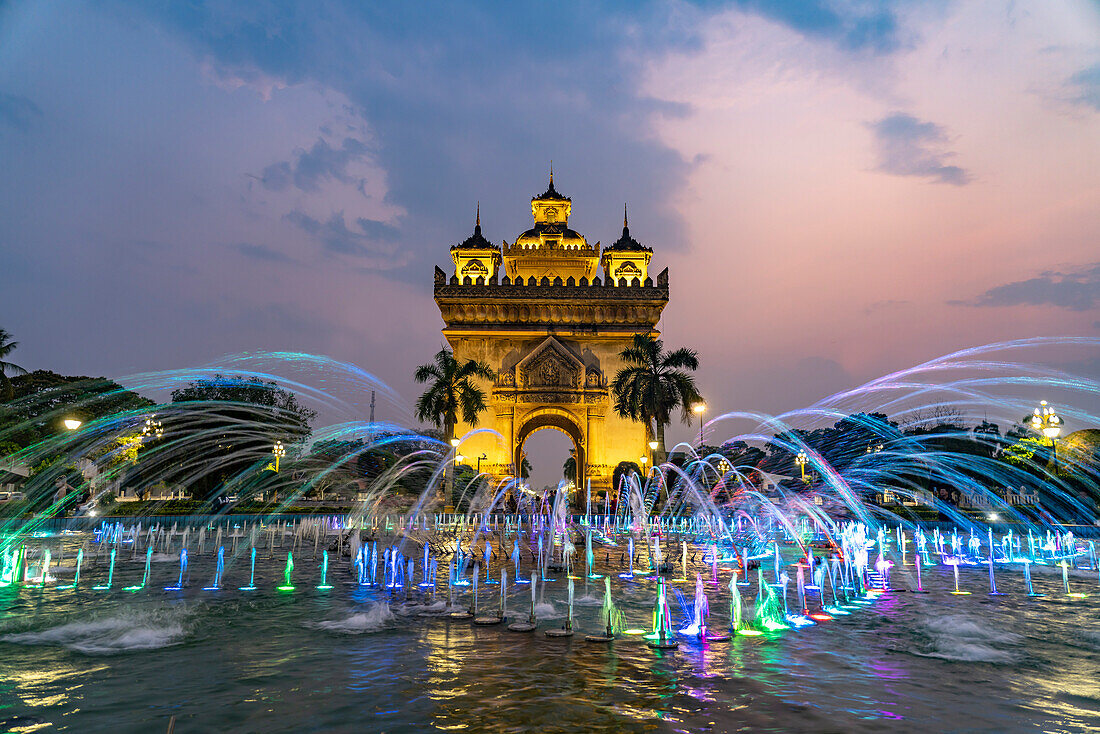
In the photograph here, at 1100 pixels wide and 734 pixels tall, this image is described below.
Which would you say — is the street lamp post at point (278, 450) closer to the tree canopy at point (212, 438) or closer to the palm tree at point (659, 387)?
the tree canopy at point (212, 438)

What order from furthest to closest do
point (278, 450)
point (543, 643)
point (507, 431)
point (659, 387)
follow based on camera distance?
point (278, 450)
point (507, 431)
point (659, 387)
point (543, 643)

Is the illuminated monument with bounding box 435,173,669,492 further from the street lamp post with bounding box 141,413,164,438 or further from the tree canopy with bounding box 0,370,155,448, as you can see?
the tree canopy with bounding box 0,370,155,448

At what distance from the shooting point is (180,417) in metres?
45.1

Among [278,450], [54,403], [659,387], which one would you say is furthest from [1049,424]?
[54,403]

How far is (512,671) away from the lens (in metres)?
7.66

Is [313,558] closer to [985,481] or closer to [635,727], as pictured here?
[635,727]

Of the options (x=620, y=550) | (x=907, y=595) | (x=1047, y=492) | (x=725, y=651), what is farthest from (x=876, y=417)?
(x=725, y=651)

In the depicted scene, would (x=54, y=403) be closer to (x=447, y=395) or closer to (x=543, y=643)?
(x=447, y=395)

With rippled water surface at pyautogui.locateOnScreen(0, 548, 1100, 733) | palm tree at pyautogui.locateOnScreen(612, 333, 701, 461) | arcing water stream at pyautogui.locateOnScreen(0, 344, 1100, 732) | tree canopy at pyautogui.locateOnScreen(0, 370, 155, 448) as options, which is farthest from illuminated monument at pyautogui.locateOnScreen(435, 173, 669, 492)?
rippled water surface at pyautogui.locateOnScreen(0, 548, 1100, 733)

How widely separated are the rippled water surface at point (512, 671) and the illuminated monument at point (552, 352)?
39.6 m

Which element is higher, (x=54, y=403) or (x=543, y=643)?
(x=54, y=403)

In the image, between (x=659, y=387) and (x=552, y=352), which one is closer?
(x=659, y=387)

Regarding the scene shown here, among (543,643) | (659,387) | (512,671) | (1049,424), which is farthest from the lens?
(659,387)

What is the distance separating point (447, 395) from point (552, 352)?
33.7 ft
